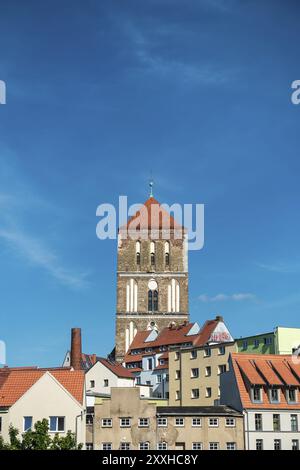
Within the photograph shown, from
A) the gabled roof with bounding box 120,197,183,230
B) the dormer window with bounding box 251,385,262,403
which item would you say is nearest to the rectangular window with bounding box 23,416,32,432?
the dormer window with bounding box 251,385,262,403

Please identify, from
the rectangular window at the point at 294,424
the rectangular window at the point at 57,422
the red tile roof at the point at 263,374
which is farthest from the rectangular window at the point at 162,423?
the rectangular window at the point at 294,424

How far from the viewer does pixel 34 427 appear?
214ft

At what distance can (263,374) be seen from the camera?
7600cm

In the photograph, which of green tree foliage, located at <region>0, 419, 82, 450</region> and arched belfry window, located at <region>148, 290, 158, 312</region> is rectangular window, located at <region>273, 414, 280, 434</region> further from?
arched belfry window, located at <region>148, 290, 158, 312</region>

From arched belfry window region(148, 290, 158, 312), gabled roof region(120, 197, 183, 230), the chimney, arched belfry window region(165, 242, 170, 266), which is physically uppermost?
gabled roof region(120, 197, 183, 230)

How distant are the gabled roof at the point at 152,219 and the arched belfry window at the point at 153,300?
12.4 m

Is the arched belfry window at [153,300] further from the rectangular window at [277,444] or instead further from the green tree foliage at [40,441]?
the green tree foliage at [40,441]

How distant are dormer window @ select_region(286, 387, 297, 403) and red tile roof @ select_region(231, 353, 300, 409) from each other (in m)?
0.41

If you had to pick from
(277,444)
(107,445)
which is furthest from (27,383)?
(277,444)

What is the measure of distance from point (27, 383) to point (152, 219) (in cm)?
7581

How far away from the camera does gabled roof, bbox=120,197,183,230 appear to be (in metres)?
141

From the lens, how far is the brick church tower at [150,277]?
131125 millimetres
